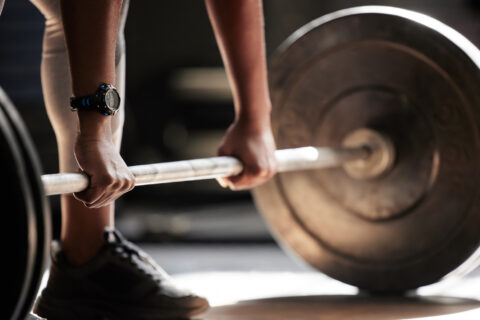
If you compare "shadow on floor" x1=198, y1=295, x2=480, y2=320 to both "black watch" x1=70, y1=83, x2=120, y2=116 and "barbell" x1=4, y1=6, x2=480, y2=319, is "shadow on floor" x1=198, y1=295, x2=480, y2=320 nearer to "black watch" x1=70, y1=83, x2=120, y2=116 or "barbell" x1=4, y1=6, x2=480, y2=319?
"barbell" x1=4, y1=6, x2=480, y2=319

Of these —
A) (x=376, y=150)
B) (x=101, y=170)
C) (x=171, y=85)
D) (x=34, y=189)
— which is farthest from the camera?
(x=171, y=85)

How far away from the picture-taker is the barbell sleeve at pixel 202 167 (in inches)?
40.1

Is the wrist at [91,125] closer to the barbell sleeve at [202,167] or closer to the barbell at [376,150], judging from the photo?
the barbell sleeve at [202,167]

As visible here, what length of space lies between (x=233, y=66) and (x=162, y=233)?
134 centimetres

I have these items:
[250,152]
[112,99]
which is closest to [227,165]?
[250,152]

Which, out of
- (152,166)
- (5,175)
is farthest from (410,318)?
(5,175)

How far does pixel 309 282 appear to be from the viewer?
5.94 ft

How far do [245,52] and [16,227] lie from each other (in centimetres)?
68

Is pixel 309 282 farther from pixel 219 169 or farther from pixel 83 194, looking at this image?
pixel 83 194

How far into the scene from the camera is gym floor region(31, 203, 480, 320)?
1393 mm

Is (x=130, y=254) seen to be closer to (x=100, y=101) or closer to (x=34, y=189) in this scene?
(x=100, y=101)

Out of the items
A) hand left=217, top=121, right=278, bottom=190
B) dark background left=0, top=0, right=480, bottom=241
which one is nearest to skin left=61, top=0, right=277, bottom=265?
hand left=217, top=121, right=278, bottom=190

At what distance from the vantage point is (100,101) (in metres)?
1.10

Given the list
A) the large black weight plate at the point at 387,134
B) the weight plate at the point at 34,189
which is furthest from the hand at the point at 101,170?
the large black weight plate at the point at 387,134
